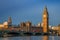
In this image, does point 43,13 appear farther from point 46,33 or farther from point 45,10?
A: point 46,33

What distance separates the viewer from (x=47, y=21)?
17262 cm

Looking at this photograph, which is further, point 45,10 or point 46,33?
point 45,10

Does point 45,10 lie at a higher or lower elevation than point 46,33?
higher

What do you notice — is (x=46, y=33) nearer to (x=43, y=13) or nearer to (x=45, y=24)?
(x=45, y=24)

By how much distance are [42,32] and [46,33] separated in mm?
7416

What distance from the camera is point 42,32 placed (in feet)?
593

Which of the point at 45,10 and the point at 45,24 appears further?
the point at 45,10

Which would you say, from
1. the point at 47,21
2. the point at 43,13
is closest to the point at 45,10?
the point at 43,13

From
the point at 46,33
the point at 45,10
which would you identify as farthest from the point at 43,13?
the point at 46,33

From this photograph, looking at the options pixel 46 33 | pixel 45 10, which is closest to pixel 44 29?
pixel 46 33

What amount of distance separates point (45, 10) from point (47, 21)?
16.0 meters

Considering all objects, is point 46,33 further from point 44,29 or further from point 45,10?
point 45,10

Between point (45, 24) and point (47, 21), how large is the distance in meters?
2.58

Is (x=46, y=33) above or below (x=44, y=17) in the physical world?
below
